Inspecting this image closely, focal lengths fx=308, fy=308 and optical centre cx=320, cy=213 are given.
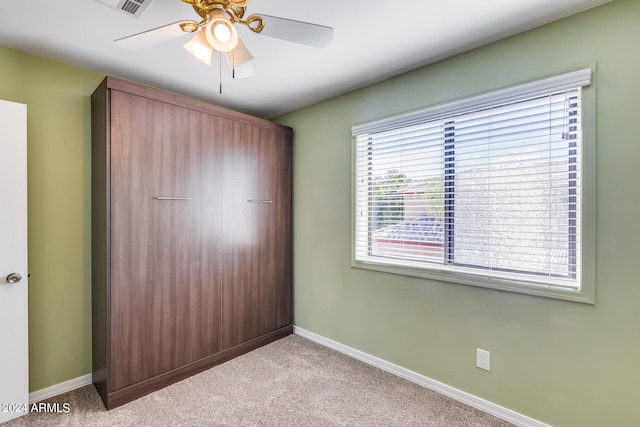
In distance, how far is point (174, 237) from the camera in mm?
2332

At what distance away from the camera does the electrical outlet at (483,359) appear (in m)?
1.97

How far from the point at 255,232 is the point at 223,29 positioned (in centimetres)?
188

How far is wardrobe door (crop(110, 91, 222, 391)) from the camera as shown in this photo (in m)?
2.07

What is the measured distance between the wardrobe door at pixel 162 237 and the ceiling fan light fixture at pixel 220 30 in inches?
43.7

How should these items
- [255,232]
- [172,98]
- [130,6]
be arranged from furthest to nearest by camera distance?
[255,232]
[172,98]
[130,6]

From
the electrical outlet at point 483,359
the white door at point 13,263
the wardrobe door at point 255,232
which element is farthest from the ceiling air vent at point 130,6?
the electrical outlet at point 483,359

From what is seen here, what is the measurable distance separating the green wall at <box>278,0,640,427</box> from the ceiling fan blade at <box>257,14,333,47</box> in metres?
1.17

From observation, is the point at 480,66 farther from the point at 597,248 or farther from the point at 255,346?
the point at 255,346

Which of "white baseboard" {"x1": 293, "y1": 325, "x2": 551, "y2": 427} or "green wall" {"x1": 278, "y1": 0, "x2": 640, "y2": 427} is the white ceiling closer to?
"green wall" {"x1": 278, "y1": 0, "x2": 640, "y2": 427}

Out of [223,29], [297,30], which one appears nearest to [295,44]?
[297,30]

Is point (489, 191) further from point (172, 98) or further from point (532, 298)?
point (172, 98)

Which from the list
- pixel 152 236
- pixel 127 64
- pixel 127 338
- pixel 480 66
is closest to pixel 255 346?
pixel 127 338

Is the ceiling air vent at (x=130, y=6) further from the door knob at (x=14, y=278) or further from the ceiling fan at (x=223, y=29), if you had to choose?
the door knob at (x=14, y=278)

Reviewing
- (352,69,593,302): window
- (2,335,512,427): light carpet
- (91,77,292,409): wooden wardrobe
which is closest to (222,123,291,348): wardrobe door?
(91,77,292,409): wooden wardrobe
